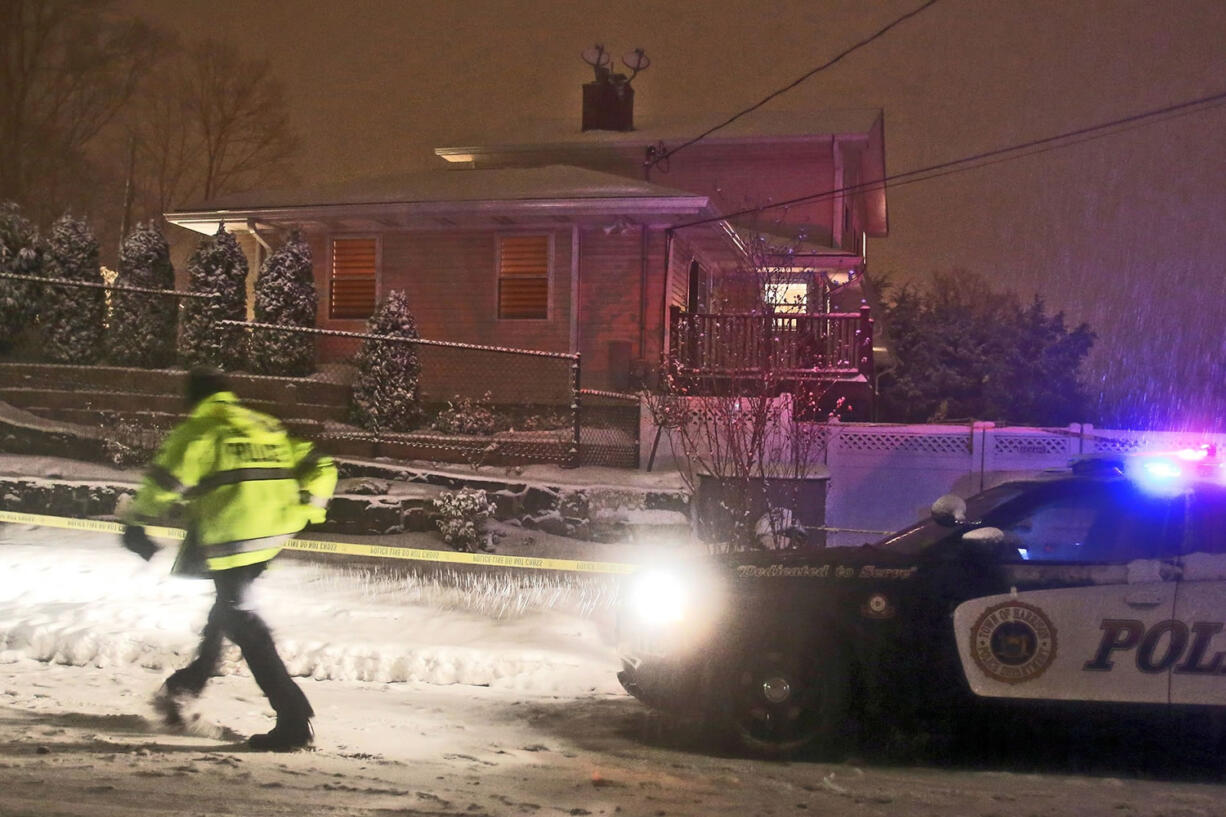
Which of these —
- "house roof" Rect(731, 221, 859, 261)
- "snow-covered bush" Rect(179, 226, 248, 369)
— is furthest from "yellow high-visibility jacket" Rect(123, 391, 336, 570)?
"house roof" Rect(731, 221, 859, 261)

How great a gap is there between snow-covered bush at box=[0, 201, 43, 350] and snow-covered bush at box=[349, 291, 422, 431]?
4.41m

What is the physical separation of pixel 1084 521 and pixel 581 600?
13.9 feet

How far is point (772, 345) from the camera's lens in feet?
36.8

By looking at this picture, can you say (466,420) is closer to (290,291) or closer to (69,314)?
(290,291)

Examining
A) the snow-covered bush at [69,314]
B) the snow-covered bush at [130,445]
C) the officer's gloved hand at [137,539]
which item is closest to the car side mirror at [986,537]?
the officer's gloved hand at [137,539]

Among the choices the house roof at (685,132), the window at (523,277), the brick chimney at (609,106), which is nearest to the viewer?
the window at (523,277)

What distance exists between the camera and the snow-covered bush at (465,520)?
11156 millimetres

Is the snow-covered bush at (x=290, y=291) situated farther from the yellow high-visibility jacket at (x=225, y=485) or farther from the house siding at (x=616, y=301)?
the yellow high-visibility jacket at (x=225, y=485)

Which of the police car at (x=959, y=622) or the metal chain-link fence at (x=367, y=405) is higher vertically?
the metal chain-link fence at (x=367, y=405)

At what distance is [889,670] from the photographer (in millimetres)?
5770

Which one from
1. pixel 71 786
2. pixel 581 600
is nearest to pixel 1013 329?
pixel 581 600

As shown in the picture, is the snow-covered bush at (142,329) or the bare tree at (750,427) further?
the snow-covered bush at (142,329)

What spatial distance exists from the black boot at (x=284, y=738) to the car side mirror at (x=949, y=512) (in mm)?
3330

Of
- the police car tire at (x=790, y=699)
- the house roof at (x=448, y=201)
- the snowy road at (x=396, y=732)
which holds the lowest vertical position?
the snowy road at (x=396, y=732)
